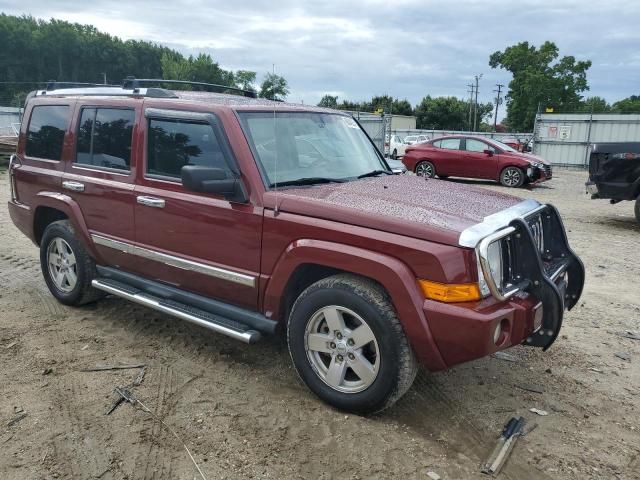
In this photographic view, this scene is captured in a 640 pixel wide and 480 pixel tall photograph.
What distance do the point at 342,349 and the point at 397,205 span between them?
922 millimetres

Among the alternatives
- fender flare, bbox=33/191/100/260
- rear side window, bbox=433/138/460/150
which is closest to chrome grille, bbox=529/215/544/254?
fender flare, bbox=33/191/100/260

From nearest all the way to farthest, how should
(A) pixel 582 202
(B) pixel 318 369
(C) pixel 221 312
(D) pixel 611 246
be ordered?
(B) pixel 318 369 < (C) pixel 221 312 < (D) pixel 611 246 < (A) pixel 582 202

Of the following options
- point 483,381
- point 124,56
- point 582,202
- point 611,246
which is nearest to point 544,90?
point 582,202

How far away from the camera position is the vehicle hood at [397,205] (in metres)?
2.97

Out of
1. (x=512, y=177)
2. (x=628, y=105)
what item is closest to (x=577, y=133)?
(x=512, y=177)

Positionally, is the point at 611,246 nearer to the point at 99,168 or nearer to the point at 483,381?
the point at 483,381

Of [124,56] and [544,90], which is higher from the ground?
[124,56]

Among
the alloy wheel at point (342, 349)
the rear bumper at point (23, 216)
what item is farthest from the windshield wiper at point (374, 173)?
the rear bumper at point (23, 216)

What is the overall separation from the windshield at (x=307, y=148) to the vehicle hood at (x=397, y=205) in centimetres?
18

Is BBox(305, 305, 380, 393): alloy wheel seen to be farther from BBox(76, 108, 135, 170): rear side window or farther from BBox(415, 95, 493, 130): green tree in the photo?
BBox(415, 95, 493, 130): green tree

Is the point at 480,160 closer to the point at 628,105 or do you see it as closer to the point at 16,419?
the point at 16,419

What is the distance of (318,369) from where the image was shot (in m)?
3.39

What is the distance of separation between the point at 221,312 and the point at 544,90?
212 ft

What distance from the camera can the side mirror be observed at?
3.35m
